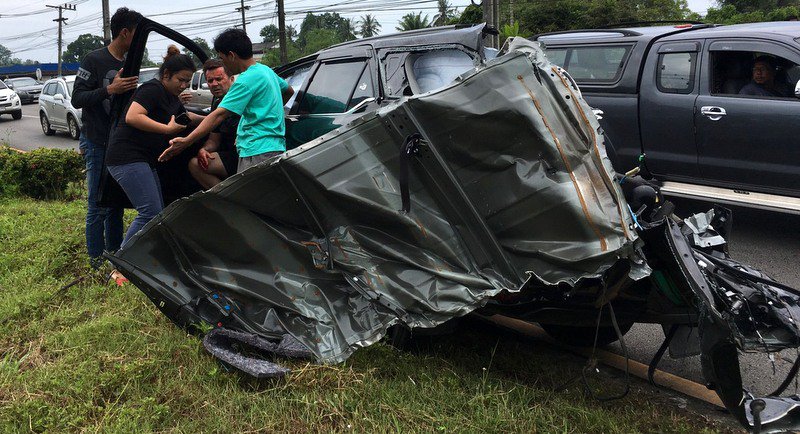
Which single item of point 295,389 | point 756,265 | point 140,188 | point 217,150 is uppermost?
point 217,150

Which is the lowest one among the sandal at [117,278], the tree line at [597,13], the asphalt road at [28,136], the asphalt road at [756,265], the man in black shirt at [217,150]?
the asphalt road at [756,265]

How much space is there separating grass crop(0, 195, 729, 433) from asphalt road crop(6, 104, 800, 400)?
0.46 meters

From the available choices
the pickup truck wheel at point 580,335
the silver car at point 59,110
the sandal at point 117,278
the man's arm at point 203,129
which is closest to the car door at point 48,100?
the silver car at point 59,110

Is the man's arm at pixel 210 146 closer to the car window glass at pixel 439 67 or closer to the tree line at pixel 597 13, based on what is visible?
the car window glass at pixel 439 67

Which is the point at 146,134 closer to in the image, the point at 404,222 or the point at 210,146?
the point at 210,146

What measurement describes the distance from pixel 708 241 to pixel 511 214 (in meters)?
1.05

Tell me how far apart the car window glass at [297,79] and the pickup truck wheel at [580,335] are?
335cm

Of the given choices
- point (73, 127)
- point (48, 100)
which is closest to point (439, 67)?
Answer: point (73, 127)

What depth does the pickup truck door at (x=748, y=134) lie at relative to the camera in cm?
570

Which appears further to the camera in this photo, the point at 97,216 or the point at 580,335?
the point at 97,216

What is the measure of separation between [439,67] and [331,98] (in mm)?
1114

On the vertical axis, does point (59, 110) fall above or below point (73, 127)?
above

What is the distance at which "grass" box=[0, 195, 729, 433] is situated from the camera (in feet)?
9.78

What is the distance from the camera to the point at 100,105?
15.7ft
